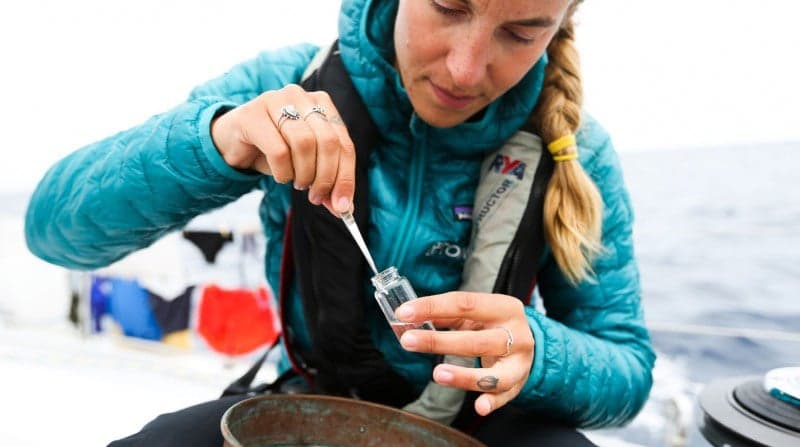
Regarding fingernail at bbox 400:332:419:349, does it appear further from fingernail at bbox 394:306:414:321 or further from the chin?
the chin

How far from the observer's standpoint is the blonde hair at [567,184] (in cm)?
94

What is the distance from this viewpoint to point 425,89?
0.85m

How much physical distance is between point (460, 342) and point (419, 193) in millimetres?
395

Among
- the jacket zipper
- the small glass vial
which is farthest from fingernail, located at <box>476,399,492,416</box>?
the jacket zipper

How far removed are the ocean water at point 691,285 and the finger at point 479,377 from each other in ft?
1.98

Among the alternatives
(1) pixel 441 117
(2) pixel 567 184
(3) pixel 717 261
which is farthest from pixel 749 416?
(3) pixel 717 261

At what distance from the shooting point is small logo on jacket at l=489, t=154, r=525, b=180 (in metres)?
0.95

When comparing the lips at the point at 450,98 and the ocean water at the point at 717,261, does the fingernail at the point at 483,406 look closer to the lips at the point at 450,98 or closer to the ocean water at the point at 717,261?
the lips at the point at 450,98

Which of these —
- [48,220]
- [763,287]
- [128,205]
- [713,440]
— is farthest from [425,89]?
[763,287]

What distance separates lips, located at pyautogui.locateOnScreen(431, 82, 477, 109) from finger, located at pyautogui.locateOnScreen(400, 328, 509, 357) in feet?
1.14

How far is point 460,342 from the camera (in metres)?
0.60

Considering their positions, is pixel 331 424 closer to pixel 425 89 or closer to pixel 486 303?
pixel 486 303

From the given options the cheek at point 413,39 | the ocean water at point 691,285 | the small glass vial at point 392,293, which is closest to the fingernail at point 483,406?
the small glass vial at point 392,293

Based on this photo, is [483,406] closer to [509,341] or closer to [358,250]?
[509,341]
